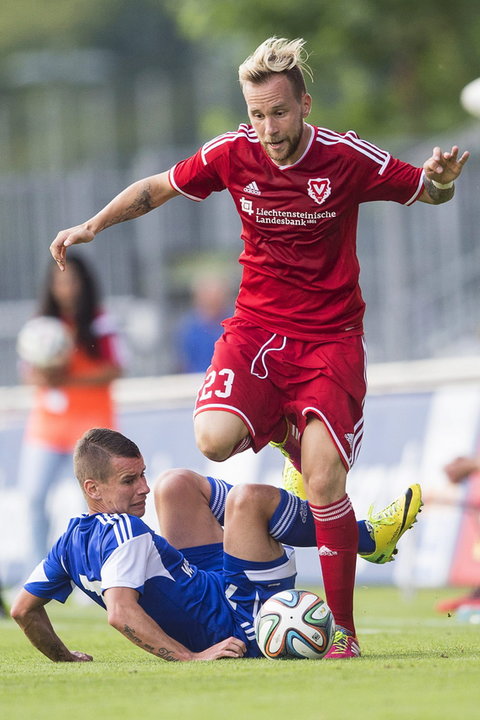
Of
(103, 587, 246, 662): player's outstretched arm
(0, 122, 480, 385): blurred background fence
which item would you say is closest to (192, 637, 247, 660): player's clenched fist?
(103, 587, 246, 662): player's outstretched arm

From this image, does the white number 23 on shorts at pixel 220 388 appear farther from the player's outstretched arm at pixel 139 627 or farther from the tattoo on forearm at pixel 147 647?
the tattoo on forearm at pixel 147 647

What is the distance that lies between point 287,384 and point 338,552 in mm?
805

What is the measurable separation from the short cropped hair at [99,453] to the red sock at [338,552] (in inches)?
34.0

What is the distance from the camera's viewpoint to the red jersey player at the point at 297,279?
632 cm

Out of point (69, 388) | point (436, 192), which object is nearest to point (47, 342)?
point (69, 388)

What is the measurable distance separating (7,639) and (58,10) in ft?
130

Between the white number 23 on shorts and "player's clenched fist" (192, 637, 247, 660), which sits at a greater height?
the white number 23 on shorts

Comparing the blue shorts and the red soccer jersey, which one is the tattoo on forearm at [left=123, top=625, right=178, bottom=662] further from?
the red soccer jersey

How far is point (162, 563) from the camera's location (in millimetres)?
6043

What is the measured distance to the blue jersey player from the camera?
235 inches

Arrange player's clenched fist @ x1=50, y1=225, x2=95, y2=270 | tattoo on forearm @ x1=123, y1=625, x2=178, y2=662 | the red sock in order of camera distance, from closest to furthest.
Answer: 1. tattoo on forearm @ x1=123, y1=625, x2=178, y2=662
2. the red sock
3. player's clenched fist @ x1=50, y1=225, x2=95, y2=270

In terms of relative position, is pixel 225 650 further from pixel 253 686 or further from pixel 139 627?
pixel 253 686

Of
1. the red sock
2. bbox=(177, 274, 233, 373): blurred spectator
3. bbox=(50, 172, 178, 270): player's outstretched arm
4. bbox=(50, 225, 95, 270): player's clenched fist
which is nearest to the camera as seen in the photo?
the red sock

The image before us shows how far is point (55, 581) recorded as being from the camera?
6.14 m
